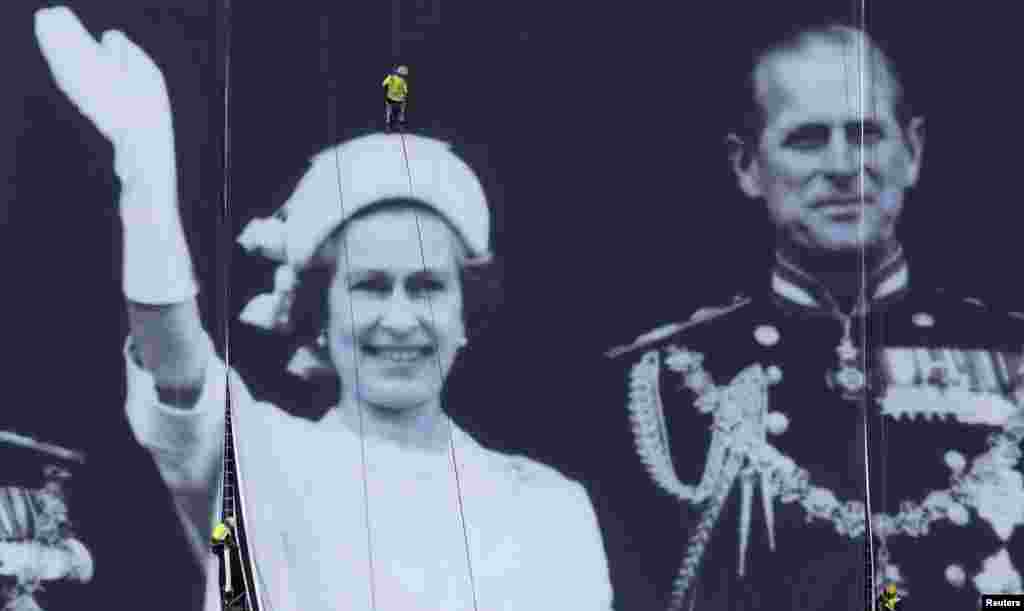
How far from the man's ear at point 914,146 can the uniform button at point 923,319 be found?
30.8 inches

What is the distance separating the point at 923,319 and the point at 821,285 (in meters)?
0.62

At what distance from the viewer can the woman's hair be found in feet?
34.5

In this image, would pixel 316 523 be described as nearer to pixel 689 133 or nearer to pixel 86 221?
pixel 86 221

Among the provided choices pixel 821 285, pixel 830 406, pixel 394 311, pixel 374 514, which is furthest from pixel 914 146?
pixel 374 514

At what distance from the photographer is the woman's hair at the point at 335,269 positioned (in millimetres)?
10516

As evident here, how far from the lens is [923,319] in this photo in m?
10.6

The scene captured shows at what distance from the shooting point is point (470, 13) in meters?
10.8

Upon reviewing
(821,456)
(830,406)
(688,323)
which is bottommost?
(821,456)

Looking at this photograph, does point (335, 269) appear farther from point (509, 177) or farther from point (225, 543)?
point (225, 543)

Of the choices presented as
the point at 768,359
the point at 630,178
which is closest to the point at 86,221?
the point at 630,178

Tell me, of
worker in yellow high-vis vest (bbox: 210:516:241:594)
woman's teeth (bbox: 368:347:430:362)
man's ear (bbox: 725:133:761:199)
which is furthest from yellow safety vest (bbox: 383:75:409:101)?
worker in yellow high-vis vest (bbox: 210:516:241:594)

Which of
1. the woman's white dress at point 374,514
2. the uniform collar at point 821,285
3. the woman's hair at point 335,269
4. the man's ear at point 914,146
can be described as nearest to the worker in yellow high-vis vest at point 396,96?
the woman's hair at point 335,269

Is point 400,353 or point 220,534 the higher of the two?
point 400,353

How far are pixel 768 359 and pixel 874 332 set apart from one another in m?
0.66
